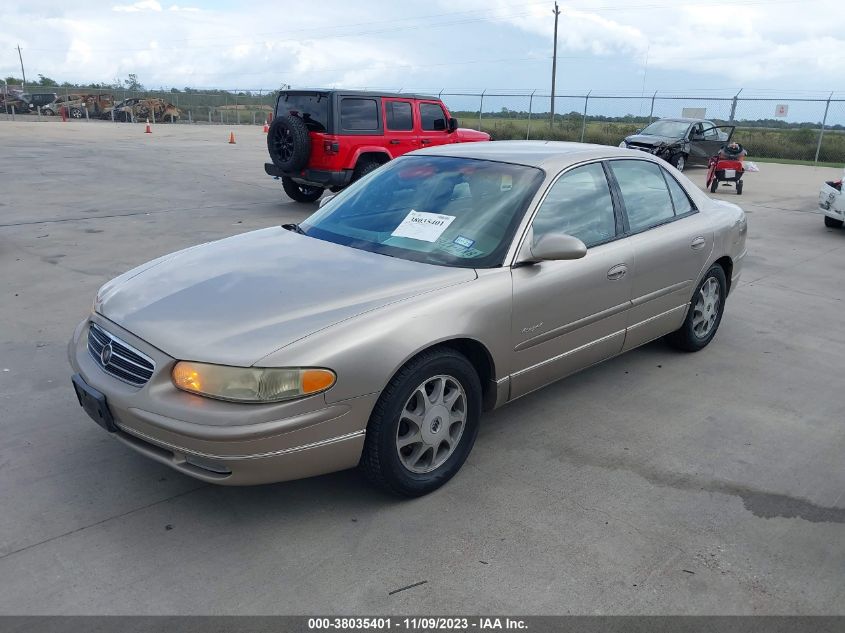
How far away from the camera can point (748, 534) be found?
9.99 feet

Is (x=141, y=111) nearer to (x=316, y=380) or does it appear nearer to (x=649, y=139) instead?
(x=649, y=139)

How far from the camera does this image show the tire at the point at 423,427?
297 cm

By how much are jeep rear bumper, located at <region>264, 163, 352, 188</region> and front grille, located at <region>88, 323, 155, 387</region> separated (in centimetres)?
781

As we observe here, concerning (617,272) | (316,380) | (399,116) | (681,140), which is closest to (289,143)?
(399,116)

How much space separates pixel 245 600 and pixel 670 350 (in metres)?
3.73

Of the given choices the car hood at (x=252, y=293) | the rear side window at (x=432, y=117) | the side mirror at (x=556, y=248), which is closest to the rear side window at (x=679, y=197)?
the side mirror at (x=556, y=248)

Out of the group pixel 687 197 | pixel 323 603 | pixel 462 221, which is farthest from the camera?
pixel 687 197

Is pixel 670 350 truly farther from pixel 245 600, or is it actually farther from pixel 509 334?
pixel 245 600

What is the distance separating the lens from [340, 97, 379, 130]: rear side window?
36.0 feet

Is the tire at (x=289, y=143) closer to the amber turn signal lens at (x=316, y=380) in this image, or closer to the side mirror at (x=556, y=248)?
the side mirror at (x=556, y=248)

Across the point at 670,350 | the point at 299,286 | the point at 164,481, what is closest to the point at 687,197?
the point at 670,350

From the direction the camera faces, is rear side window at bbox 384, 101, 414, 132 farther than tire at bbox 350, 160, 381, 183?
Yes
